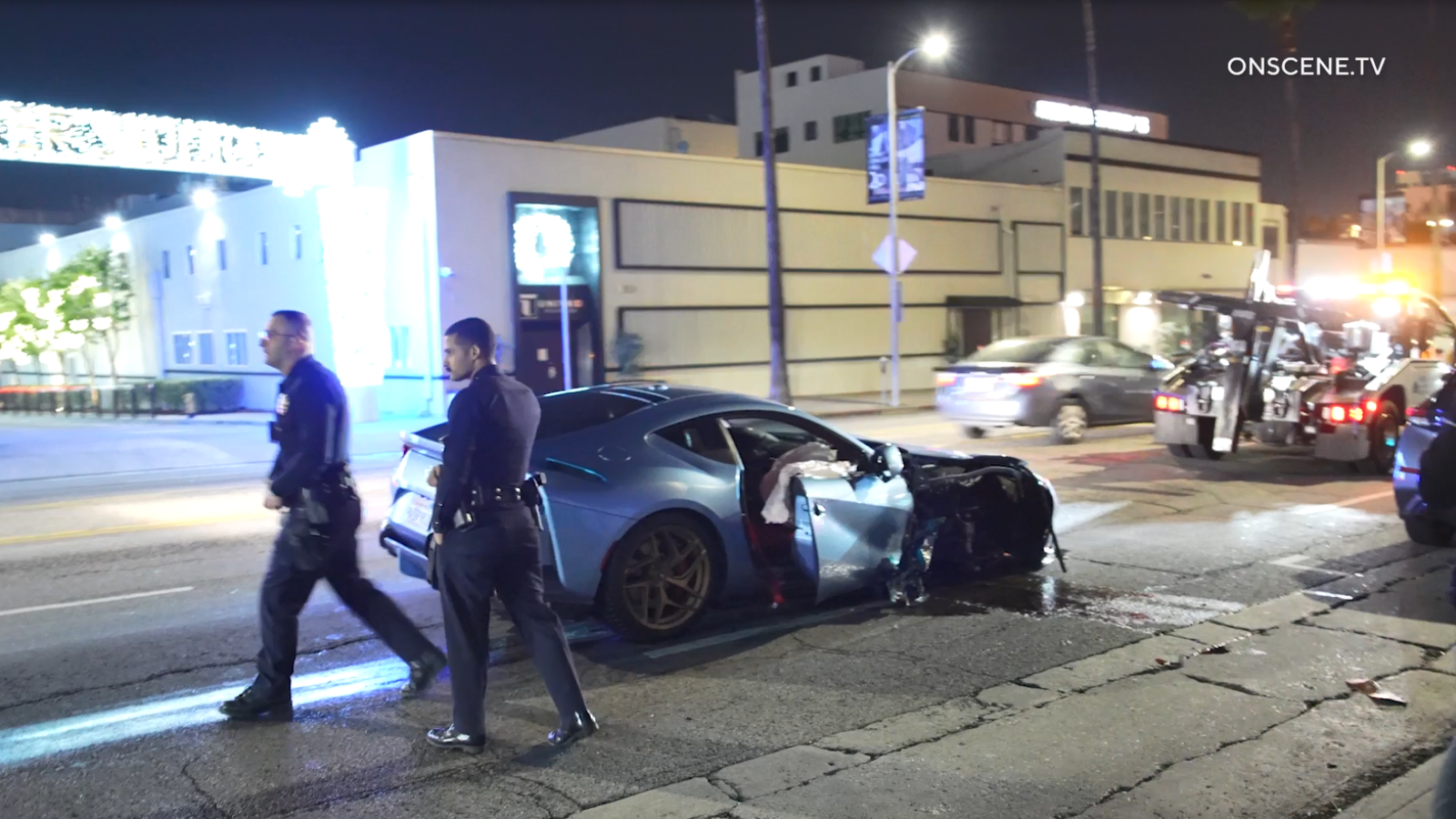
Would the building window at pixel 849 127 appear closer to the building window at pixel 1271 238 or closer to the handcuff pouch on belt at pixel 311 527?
the building window at pixel 1271 238

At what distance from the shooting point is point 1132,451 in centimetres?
1627

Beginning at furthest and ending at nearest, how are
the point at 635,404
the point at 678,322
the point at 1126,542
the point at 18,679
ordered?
the point at 678,322 → the point at 1126,542 → the point at 635,404 → the point at 18,679

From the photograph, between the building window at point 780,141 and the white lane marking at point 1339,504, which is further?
the building window at point 780,141

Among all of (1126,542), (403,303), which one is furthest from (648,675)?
(403,303)

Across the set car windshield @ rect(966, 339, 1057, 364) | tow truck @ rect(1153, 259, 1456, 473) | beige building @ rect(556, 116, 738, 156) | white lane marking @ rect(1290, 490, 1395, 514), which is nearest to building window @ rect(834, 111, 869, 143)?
beige building @ rect(556, 116, 738, 156)

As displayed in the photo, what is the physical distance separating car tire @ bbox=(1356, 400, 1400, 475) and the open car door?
328 inches

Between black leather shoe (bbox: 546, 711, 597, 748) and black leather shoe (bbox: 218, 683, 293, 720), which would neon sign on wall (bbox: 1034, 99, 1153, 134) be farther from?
black leather shoe (bbox: 218, 683, 293, 720)

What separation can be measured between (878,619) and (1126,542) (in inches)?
133

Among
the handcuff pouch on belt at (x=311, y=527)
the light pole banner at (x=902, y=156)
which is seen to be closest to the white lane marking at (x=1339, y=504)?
the handcuff pouch on belt at (x=311, y=527)

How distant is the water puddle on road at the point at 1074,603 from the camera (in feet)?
23.8

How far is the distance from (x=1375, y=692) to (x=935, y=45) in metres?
22.0

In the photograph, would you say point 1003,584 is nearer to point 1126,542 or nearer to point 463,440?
point 1126,542

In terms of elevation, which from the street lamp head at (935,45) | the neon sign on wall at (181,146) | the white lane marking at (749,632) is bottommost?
the white lane marking at (749,632)

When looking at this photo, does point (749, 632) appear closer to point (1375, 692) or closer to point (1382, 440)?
point (1375, 692)
